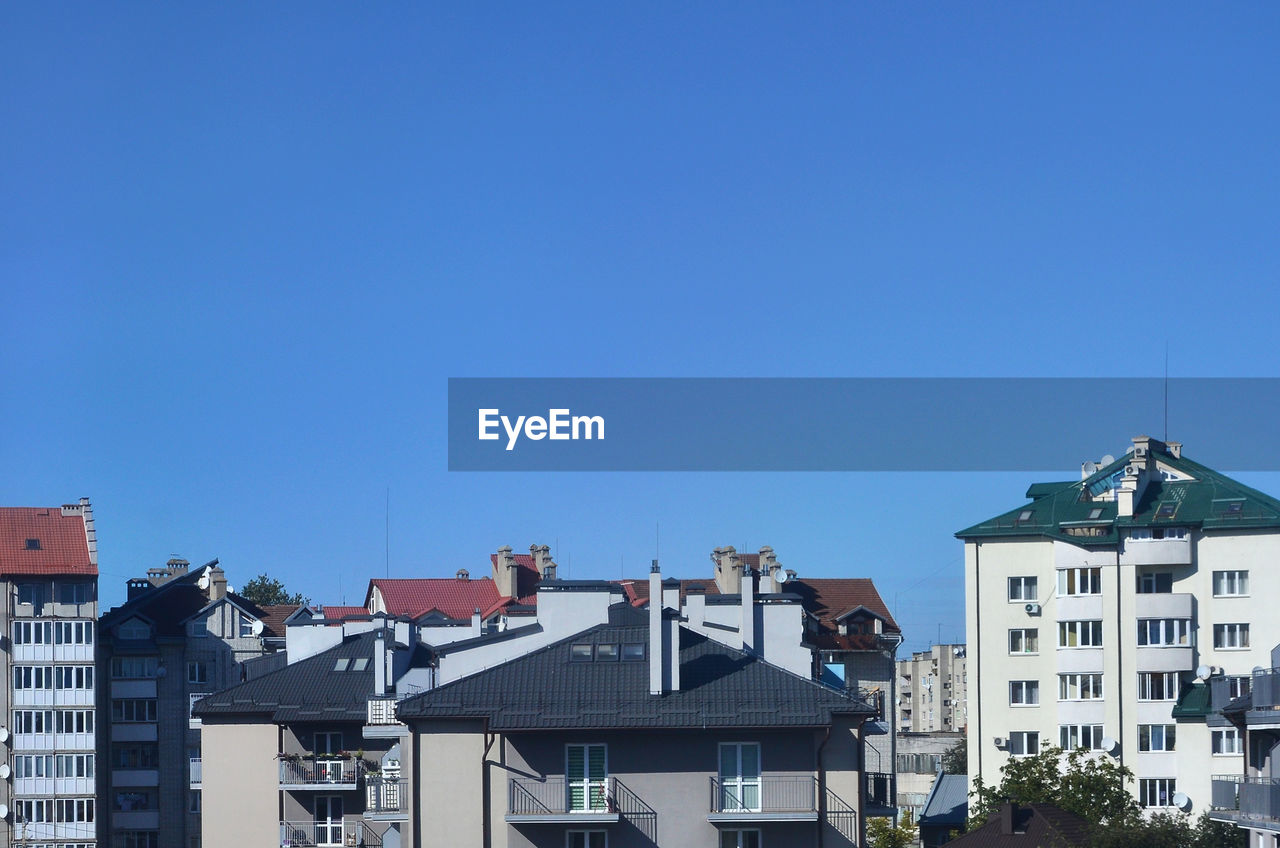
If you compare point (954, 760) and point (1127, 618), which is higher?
point (1127, 618)

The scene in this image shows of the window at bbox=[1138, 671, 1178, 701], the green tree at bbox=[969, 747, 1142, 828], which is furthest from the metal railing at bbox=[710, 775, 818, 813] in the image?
the window at bbox=[1138, 671, 1178, 701]

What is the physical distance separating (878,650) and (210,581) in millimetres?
41338

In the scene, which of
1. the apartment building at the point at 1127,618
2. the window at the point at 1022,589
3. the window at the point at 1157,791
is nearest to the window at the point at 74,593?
the apartment building at the point at 1127,618

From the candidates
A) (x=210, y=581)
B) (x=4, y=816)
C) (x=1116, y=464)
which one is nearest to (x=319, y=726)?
(x=1116, y=464)

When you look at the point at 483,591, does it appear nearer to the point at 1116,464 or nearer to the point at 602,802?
the point at 1116,464

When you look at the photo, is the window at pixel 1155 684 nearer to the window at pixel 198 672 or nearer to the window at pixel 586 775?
the window at pixel 586 775

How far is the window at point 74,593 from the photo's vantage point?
97500 mm

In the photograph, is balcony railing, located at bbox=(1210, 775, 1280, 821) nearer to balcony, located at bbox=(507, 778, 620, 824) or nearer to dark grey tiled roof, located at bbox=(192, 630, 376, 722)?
balcony, located at bbox=(507, 778, 620, 824)

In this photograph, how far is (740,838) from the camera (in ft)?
144

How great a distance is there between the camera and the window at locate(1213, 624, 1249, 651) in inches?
2904

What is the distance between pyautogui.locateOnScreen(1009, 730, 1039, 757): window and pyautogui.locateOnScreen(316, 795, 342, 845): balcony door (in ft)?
103

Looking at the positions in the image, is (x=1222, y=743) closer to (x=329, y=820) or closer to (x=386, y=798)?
(x=329, y=820)

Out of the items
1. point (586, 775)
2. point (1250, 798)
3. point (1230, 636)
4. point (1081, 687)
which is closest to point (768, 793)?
point (586, 775)

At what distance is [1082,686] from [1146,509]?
8125mm
